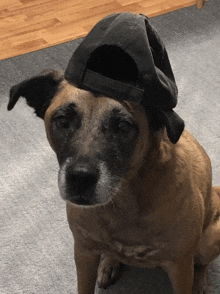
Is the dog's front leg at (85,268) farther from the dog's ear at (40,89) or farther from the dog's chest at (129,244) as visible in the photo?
the dog's ear at (40,89)

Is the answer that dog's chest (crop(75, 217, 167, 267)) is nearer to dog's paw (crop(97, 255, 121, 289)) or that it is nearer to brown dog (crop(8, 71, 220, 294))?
brown dog (crop(8, 71, 220, 294))

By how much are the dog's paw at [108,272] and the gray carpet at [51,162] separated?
0.09 feet

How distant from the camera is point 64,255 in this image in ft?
5.91

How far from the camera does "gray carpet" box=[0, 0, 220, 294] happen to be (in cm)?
173

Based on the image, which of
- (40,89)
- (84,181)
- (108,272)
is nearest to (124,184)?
(84,181)

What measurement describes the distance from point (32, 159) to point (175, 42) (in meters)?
1.06

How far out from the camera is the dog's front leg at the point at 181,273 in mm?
1399

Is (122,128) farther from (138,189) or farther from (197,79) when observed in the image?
(197,79)

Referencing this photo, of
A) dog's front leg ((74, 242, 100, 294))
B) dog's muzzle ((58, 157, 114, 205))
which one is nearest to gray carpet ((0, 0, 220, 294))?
dog's front leg ((74, 242, 100, 294))

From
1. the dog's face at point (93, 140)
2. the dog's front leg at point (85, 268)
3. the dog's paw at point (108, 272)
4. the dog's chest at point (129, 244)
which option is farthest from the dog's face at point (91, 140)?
the dog's paw at point (108, 272)

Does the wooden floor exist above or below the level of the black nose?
below

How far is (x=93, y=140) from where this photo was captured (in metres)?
1.11

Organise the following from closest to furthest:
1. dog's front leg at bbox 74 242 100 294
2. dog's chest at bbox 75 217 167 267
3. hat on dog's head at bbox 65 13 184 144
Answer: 1. hat on dog's head at bbox 65 13 184 144
2. dog's chest at bbox 75 217 167 267
3. dog's front leg at bbox 74 242 100 294

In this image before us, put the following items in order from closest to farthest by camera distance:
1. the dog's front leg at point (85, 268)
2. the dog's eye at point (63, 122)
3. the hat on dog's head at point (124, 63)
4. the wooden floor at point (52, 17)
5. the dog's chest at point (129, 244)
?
the hat on dog's head at point (124, 63), the dog's eye at point (63, 122), the dog's chest at point (129, 244), the dog's front leg at point (85, 268), the wooden floor at point (52, 17)
